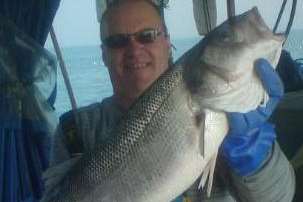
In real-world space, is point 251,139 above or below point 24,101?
above

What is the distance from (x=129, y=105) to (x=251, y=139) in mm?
818

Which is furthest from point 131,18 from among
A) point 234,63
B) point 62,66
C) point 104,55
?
point 62,66

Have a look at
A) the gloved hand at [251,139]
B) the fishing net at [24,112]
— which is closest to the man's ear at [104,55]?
the fishing net at [24,112]

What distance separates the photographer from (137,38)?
3.36 meters

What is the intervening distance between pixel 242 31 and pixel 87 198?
0.95 metres

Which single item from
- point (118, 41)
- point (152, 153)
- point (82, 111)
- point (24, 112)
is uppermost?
point (118, 41)

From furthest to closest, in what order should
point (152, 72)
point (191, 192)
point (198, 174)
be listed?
point (152, 72)
point (191, 192)
point (198, 174)

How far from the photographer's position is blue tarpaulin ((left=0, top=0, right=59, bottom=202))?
156 inches

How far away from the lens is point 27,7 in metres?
4.33

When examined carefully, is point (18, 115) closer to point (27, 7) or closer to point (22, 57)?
point (22, 57)

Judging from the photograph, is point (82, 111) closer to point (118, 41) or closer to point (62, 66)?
point (118, 41)

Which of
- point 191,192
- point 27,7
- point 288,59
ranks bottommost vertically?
point 288,59

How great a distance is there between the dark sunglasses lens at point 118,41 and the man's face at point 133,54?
0.02 m

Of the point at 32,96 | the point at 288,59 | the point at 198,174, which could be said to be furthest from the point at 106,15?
the point at 288,59
